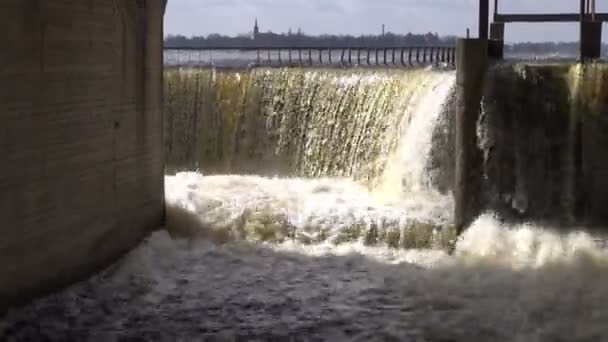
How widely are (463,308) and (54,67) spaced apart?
4.89 m

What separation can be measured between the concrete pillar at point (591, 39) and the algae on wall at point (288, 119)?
2.72 metres

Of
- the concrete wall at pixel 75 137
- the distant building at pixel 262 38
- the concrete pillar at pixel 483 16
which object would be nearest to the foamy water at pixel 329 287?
the concrete wall at pixel 75 137

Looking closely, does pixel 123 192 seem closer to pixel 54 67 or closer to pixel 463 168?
pixel 54 67

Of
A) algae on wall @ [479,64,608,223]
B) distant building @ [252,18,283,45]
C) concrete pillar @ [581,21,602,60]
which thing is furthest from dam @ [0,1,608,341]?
distant building @ [252,18,283,45]

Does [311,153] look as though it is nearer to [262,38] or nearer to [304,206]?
[304,206]

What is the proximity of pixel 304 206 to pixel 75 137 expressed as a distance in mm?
4429

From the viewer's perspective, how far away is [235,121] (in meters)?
17.6

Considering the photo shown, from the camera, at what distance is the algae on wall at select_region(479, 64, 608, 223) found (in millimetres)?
12344

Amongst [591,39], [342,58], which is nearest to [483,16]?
[591,39]

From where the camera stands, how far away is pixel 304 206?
13.7m

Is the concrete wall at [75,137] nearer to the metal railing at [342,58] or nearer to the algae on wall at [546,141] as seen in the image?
the algae on wall at [546,141]

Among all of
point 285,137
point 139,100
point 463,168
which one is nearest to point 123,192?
point 139,100

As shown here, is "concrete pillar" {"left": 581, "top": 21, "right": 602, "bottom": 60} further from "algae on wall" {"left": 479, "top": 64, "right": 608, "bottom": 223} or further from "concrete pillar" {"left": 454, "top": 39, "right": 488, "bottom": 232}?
"concrete pillar" {"left": 454, "top": 39, "right": 488, "bottom": 232}

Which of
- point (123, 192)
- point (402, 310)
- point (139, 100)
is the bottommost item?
point (402, 310)
